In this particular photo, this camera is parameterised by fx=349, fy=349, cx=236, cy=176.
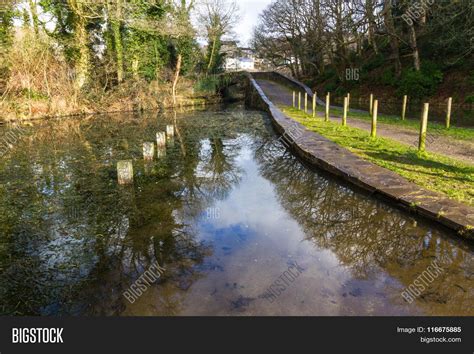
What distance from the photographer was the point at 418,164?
755 cm

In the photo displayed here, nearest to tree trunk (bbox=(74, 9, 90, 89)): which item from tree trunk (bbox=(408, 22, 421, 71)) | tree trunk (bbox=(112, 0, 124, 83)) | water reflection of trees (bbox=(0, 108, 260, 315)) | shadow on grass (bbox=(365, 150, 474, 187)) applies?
tree trunk (bbox=(112, 0, 124, 83))

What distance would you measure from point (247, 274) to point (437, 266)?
2270 millimetres

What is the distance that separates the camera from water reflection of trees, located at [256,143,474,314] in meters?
3.83

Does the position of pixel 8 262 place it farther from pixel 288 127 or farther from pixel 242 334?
pixel 288 127

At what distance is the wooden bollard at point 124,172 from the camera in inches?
294

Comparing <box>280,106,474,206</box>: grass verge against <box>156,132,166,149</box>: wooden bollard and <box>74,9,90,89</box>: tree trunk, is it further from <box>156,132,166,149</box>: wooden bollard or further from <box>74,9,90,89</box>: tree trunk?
<box>74,9,90,89</box>: tree trunk

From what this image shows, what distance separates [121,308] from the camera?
11.5 feet

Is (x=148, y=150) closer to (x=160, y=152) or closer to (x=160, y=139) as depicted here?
(x=160, y=152)

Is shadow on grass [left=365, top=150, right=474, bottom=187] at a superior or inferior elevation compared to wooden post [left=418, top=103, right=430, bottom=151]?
inferior

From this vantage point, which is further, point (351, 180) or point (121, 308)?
point (351, 180)

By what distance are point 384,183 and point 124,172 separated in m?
5.27

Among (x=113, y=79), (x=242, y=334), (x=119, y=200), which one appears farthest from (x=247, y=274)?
(x=113, y=79)

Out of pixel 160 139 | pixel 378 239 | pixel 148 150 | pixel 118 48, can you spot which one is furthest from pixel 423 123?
pixel 118 48

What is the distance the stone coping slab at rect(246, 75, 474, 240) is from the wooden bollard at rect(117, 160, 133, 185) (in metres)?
4.46
